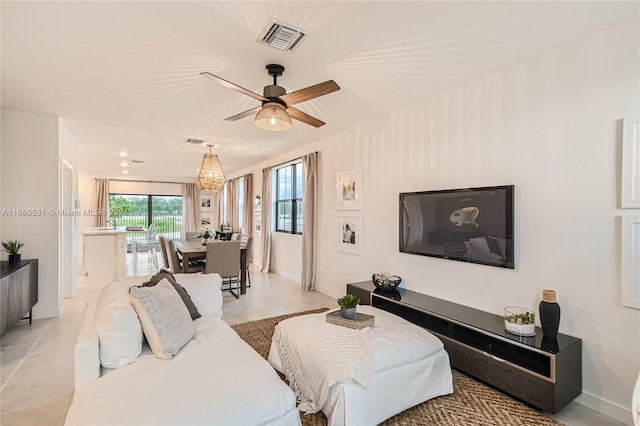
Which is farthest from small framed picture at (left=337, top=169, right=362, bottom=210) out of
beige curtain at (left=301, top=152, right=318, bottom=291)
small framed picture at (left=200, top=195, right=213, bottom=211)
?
small framed picture at (left=200, top=195, right=213, bottom=211)

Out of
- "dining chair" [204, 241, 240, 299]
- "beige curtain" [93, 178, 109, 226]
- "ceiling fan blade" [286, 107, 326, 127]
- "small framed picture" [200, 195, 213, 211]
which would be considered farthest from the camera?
"small framed picture" [200, 195, 213, 211]

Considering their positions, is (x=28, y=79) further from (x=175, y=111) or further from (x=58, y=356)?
(x=58, y=356)

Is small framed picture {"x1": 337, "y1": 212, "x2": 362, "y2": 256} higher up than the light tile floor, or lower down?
higher up

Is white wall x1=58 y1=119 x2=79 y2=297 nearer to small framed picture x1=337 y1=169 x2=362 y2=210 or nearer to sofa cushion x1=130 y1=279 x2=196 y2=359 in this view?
sofa cushion x1=130 y1=279 x2=196 y2=359

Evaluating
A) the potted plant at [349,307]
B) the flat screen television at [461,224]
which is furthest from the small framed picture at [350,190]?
the potted plant at [349,307]

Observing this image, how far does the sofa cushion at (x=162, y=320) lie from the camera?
182 cm

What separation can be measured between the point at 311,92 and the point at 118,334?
6.93 ft

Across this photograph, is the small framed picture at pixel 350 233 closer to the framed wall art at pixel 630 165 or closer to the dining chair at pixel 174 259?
the dining chair at pixel 174 259

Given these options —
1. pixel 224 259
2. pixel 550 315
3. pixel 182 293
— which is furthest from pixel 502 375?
pixel 224 259

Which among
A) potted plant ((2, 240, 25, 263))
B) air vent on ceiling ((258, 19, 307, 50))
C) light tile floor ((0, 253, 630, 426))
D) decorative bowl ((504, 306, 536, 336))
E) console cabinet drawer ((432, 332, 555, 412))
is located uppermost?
air vent on ceiling ((258, 19, 307, 50))

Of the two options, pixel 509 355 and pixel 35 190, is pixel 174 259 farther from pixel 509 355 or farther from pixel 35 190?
pixel 509 355

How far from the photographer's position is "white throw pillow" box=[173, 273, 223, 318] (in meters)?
2.63

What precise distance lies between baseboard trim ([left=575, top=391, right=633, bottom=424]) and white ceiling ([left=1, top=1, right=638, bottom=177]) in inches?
100

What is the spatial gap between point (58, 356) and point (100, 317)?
66.9 inches
